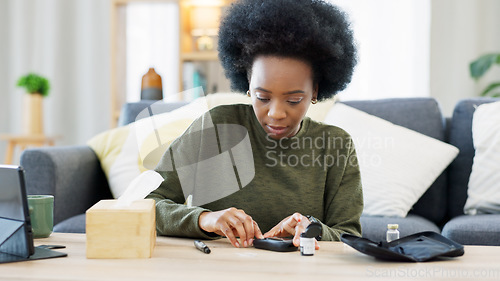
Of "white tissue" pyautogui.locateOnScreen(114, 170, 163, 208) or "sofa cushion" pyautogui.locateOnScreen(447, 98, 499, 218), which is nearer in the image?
"white tissue" pyautogui.locateOnScreen(114, 170, 163, 208)

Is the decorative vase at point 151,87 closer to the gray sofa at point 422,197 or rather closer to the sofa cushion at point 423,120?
the gray sofa at point 422,197

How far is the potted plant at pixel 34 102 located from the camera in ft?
12.3

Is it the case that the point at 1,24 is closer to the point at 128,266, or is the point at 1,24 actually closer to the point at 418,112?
the point at 418,112

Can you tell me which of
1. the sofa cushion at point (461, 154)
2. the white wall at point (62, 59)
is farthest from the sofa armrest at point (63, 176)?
the white wall at point (62, 59)

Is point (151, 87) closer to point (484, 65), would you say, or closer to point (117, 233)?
point (117, 233)

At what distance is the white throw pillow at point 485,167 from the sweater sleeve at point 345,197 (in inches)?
34.6

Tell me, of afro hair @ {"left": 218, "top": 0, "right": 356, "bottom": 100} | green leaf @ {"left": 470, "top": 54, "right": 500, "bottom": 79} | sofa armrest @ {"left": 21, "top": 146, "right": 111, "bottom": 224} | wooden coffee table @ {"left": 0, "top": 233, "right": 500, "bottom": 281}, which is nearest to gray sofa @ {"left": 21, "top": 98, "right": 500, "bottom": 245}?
sofa armrest @ {"left": 21, "top": 146, "right": 111, "bottom": 224}

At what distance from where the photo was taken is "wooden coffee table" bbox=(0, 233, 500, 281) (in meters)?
0.81

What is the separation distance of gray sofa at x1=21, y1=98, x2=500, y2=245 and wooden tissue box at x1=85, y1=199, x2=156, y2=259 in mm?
1021

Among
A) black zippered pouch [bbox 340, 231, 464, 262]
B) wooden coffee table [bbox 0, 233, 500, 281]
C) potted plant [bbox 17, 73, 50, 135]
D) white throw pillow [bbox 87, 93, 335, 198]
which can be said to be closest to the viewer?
wooden coffee table [bbox 0, 233, 500, 281]

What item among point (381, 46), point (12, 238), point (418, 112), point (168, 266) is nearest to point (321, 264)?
point (168, 266)

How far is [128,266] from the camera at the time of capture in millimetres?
862

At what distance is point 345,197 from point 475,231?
685mm

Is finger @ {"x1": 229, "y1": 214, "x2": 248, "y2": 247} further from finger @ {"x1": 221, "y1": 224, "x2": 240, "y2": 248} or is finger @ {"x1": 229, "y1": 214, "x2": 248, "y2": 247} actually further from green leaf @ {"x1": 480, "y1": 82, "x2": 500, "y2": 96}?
green leaf @ {"x1": 480, "y1": 82, "x2": 500, "y2": 96}
